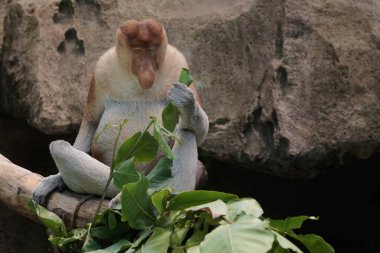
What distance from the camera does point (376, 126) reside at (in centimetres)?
614

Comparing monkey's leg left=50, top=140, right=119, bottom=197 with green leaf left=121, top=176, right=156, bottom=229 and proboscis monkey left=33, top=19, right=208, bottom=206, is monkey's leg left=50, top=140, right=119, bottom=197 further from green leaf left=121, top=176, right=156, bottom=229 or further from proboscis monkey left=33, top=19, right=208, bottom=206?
green leaf left=121, top=176, right=156, bottom=229

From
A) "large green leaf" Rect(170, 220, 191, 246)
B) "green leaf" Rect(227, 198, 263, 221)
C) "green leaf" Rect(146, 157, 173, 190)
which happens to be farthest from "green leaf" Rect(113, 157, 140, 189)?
"green leaf" Rect(227, 198, 263, 221)

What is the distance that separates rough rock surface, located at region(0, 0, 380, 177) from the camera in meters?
6.07

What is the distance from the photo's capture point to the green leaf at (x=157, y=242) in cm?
362

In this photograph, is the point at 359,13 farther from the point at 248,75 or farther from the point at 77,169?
the point at 77,169

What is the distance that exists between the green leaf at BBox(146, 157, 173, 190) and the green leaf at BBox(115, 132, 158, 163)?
0.24ft

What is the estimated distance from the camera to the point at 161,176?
416 centimetres

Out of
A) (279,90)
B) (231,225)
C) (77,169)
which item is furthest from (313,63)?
(231,225)

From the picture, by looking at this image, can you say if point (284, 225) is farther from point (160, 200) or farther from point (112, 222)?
point (112, 222)

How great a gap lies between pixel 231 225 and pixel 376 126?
9.91ft

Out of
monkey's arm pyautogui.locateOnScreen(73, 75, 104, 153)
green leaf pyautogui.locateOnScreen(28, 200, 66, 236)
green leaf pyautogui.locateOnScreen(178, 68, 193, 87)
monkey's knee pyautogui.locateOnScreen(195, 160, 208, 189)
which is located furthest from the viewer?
monkey's arm pyautogui.locateOnScreen(73, 75, 104, 153)

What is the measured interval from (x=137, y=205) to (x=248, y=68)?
283 centimetres

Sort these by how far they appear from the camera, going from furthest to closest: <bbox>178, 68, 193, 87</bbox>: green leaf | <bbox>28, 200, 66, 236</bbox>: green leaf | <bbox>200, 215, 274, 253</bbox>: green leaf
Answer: <bbox>178, 68, 193, 87</bbox>: green leaf < <bbox>28, 200, 66, 236</bbox>: green leaf < <bbox>200, 215, 274, 253</bbox>: green leaf

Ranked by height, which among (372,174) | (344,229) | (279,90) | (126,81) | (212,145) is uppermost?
(126,81)
